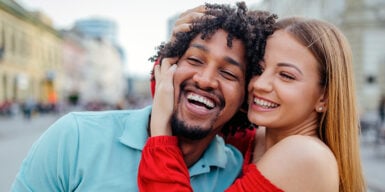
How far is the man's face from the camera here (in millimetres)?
2311

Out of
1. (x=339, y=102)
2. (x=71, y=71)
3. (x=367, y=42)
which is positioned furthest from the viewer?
(x=71, y=71)

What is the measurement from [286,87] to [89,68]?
77.7 m

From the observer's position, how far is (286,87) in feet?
7.23

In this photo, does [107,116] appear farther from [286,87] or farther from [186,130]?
[286,87]

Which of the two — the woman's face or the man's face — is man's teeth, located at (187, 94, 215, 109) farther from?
the woman's face

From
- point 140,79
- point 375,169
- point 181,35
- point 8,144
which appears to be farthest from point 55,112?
point 140,79

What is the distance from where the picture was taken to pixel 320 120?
2318 mm

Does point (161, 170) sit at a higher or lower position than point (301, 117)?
lower

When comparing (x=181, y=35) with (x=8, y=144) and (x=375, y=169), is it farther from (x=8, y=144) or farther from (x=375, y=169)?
(x=8, y=144)

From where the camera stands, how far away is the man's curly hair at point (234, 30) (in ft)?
7.80

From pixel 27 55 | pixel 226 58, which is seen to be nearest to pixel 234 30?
pixel 226 58

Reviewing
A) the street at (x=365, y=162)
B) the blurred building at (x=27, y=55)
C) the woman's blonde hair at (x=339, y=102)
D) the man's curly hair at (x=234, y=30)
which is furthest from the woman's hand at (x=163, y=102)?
the blurred building at (x=27, y=55)

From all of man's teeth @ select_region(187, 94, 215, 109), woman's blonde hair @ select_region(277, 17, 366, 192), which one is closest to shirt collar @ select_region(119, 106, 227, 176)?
man's teeth @ select_region(187, 94, 215, 109)

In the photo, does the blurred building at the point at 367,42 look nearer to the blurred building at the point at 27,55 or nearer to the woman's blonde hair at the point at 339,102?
the woman's blonde hair at the point at 339,102
